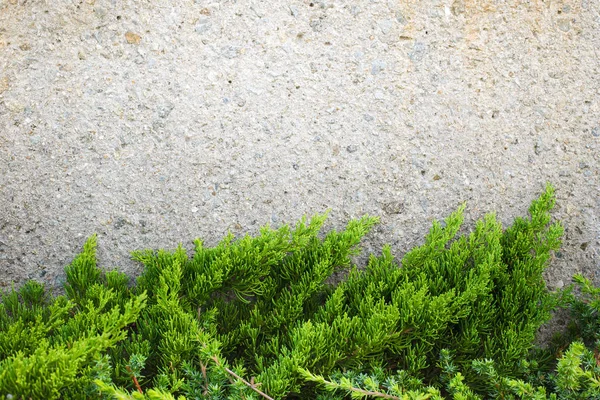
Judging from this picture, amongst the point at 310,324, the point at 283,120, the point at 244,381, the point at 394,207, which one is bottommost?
the point at 244,381

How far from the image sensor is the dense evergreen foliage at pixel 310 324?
182 cm

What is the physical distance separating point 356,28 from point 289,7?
346 millimetres

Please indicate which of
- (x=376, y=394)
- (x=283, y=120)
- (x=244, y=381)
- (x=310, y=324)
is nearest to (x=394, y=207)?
(x=283, y=120)

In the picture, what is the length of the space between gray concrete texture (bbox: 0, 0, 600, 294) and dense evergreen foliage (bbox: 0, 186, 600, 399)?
0.21m

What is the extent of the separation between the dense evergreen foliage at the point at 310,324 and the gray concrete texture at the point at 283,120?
212 mm

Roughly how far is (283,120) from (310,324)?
3.67ft

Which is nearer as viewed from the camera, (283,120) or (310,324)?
(310,324)

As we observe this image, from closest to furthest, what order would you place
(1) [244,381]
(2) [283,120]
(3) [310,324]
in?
(1) [244,381]
(3) [310,324]
(2) [283,120]

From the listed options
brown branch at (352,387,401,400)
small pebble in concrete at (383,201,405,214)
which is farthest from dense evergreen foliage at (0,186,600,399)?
small pebble in concrete at (383,201,405,214)

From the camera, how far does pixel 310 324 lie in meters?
1.97

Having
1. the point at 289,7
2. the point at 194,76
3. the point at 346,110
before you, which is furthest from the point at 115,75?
the point at 346,110

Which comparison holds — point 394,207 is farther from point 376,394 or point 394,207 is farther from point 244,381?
point 244,381

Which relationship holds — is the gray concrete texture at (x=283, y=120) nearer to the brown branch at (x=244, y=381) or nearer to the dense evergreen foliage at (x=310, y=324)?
the dense evergreen foliage at (x=310, y=324)

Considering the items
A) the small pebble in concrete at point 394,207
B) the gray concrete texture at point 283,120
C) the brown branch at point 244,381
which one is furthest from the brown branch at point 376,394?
the small pebble in concrete at point 394,207
